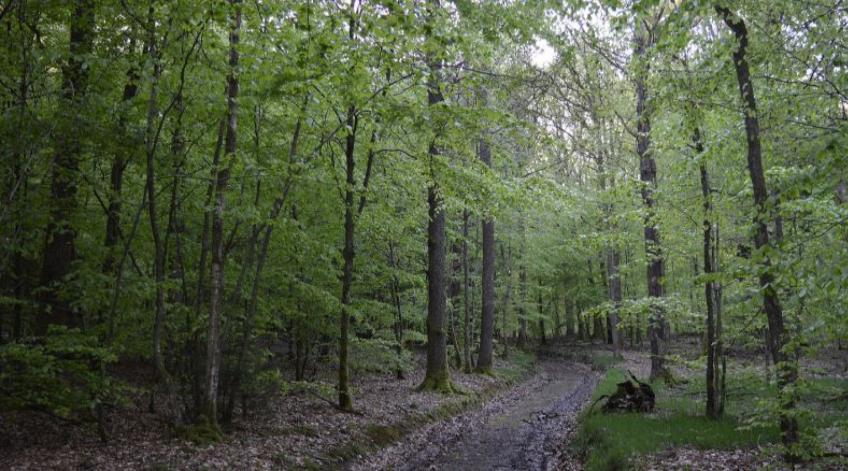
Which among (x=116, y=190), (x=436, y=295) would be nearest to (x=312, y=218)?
(x=436, y=295)

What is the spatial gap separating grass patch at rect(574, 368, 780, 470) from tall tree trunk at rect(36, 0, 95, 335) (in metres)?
8.63

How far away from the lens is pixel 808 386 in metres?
6.40

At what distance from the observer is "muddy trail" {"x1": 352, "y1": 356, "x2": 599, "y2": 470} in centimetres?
979

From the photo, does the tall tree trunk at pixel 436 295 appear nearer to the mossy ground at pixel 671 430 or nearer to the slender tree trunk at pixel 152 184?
the mossy ground at pixel 671 430

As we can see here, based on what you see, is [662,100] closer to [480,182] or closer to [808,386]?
[808,386]

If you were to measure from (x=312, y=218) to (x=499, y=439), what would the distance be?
7180 mm

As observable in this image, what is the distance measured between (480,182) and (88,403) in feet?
28.8

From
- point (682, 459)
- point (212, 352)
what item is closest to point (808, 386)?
point (682, 459)

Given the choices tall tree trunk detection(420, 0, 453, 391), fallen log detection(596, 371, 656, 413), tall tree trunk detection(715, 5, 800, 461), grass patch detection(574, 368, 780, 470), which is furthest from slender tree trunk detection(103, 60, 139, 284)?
fallen log detection(596, 371, 656, 413)

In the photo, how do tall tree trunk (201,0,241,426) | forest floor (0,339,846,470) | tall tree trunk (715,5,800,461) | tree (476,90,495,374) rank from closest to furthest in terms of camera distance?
tall tree trunk (715,5,800,461)
forest floor (0,339,846,470)
tall tree trunk (201,0,241,426)
tree (476,90,495,374)

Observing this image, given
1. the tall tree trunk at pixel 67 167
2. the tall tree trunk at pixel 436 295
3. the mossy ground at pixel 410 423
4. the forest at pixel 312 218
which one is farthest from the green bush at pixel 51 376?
the tall tree trunk at pixel 436 295

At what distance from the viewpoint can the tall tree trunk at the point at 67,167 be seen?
7.77 meters

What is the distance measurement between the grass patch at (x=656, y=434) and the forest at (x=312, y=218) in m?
0.07

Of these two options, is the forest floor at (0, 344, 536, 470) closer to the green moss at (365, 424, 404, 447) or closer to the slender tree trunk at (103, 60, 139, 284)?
the green moss at (365, 424, 404, 447)
